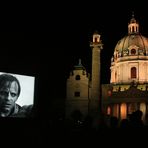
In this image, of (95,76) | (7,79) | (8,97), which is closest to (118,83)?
(95,76)

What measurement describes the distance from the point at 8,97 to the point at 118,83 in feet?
124

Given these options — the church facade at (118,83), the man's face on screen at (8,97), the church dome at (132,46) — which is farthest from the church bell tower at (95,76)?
the man's face on screen at (8,97)

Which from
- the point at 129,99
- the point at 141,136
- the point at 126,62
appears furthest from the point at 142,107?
the point at 141,136

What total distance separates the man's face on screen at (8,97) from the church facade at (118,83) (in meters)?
31.0

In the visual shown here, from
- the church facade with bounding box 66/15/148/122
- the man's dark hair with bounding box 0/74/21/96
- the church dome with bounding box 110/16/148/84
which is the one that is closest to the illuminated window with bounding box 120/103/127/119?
the church facade with bounding box 66/15/148/122

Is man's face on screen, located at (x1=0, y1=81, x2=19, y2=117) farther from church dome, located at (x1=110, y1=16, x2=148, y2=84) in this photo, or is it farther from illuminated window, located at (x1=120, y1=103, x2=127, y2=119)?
church dome, located at (x1=110, y1=16, x2=148, y2=84)

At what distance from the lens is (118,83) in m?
58.3

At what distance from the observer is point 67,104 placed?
5606 centimetres

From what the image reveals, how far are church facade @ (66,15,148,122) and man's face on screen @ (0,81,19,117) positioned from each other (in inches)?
1221

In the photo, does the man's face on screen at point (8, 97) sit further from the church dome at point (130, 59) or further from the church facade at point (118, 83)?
the church dome at point (130, 59)

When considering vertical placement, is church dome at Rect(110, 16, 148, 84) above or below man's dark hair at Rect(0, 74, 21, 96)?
above

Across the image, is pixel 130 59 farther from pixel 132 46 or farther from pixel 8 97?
pixel 8 97

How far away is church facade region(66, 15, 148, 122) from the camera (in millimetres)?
52688

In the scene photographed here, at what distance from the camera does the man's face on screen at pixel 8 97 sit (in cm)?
2231
